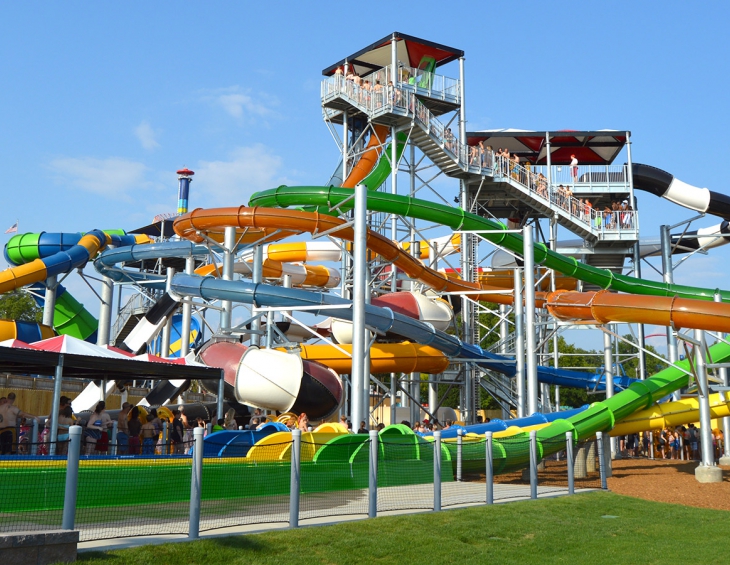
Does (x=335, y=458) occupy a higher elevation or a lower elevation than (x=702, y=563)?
higher

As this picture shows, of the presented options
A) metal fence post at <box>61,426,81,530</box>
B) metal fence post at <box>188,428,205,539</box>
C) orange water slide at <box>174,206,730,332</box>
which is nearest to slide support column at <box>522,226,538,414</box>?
orange water slide at <box>174,206,730,332</box>

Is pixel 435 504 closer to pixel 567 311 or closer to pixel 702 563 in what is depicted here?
pixel 702 563

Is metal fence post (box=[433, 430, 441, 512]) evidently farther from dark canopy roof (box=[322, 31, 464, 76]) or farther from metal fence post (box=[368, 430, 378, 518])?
dark canopy roof (box=[322, 31, 464, 76])

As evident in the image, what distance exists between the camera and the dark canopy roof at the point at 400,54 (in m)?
32.3

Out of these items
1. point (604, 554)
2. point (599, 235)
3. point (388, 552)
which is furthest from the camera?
point (599, 235)

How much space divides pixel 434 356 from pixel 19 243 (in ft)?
62.2

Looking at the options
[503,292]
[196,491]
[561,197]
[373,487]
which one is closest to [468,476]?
[373,487]

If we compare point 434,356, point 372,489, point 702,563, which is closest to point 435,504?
point 372,489

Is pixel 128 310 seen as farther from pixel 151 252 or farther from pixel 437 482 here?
pixel 437 482

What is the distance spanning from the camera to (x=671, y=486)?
16281mm

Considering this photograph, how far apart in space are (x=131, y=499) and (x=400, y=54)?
88.7 feet

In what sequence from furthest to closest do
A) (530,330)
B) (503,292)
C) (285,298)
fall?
(503,292)
(530,330)
(285,298)

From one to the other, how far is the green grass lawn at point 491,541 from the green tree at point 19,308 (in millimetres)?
45951

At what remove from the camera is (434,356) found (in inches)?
975
